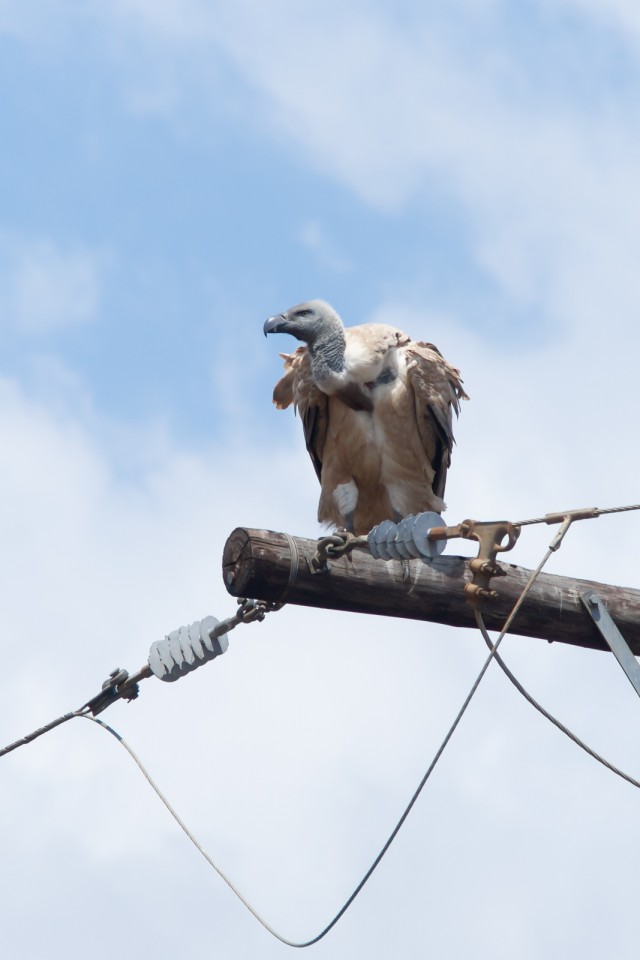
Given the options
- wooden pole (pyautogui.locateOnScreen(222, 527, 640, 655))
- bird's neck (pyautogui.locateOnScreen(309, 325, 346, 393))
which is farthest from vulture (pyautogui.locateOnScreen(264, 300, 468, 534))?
wooden pole (pyautogui.locateOnScreen(222, 527, 640, 655))

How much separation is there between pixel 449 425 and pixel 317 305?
3.45 ft

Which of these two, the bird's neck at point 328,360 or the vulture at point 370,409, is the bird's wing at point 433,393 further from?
the bird's neck at point 328,360

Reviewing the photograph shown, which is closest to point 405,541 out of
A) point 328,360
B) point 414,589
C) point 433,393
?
point 414,589

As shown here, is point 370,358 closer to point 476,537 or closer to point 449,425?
point 449,425

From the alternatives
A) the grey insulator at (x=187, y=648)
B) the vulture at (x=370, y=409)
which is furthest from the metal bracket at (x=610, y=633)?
the vulture at (x=370, y=409)

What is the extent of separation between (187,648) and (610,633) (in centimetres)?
166

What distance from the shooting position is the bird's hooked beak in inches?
360

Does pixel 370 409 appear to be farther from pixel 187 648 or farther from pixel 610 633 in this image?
pixel 187 648

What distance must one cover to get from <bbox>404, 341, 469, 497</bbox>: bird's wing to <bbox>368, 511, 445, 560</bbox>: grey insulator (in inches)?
132

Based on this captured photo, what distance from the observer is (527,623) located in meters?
6.29

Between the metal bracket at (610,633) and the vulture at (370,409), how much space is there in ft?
9.96

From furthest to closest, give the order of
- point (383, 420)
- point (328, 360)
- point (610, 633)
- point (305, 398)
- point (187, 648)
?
point (305, 398) < point (383, 420) < point (328, 360) < point (610, 633) < point (187, 648)

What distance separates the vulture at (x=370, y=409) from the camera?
920 cm

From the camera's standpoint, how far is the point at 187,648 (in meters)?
6.09
